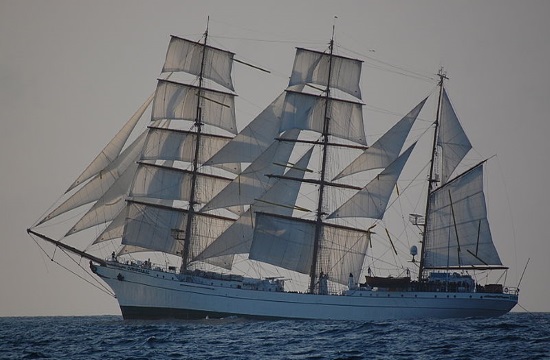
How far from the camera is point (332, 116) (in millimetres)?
95625

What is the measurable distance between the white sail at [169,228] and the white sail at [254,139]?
241 inches

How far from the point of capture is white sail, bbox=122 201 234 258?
95.1 metres

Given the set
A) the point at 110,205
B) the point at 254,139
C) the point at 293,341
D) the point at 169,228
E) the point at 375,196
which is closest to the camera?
the point at 293,341

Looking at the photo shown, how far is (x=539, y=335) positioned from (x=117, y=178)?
38554mm

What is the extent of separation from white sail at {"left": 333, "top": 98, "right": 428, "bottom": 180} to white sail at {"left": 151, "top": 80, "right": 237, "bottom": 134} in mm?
12895

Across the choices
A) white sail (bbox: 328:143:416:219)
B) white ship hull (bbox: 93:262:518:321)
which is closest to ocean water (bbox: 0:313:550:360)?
white ship hull (bbox: 93:262:518:321)

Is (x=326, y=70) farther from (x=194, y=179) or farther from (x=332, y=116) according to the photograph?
(x=194, y=179)

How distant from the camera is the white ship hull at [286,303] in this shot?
91.9 meters

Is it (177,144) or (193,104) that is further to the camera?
(193,104)

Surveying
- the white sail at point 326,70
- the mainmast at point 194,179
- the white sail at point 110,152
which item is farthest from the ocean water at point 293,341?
the white sail at point 326,70

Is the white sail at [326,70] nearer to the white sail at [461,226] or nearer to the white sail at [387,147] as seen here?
the white sail at [387,147]

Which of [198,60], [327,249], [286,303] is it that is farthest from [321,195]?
[198,60]

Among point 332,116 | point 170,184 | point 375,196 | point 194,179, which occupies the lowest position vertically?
point 375,196

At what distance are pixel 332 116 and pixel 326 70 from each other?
3.89 metres
